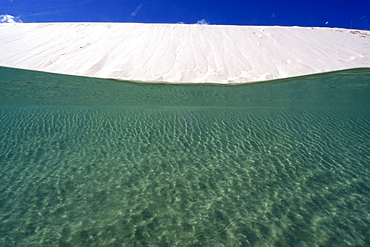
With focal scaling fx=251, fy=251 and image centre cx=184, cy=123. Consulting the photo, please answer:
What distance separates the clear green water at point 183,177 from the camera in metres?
3.06

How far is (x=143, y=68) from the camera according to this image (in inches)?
574

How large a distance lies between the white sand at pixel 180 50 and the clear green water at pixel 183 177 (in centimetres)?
479

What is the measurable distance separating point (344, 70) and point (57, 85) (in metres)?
16.0

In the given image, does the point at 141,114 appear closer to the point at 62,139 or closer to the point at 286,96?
A: the point at 62,139

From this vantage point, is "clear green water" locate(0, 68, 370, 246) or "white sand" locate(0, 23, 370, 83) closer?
"clear green water" locate(0, 68, 370, 246)

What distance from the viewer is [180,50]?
1673 centimetres

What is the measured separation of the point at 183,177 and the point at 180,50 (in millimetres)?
13644

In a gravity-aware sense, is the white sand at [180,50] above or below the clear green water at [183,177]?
above

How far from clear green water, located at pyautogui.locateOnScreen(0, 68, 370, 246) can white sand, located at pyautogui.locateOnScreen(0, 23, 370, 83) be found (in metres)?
4.79

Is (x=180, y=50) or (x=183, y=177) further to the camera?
(x=180, y=50)

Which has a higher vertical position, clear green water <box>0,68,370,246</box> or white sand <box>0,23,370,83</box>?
white sand <box>0,23,370,83</box>

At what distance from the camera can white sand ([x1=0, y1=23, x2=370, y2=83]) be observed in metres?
14.4

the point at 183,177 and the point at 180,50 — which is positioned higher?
the point at 180,50

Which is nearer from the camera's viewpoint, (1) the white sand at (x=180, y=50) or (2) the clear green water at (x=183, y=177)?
(2) the clear green water at (x=183, y=177)
